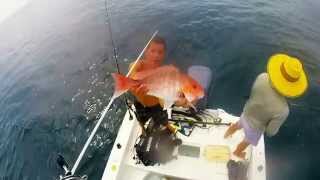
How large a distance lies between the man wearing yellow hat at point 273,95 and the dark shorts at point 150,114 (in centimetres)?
151

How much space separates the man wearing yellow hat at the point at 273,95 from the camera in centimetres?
446

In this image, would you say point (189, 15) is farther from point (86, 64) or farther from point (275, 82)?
point (275, 82)

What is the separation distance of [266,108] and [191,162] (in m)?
1.68

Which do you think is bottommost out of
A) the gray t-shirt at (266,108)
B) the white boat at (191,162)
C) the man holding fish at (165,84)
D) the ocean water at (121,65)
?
the ocean water at (121,65)

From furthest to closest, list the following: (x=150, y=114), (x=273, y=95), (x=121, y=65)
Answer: (x=121, y=65)
(x=150, y=114)
(x=273, y=95)

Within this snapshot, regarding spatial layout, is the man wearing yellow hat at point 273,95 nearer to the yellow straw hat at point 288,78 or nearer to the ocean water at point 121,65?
the yellow straw hat at point 288,78

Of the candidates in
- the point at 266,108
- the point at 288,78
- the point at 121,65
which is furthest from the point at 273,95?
the point at 121,65

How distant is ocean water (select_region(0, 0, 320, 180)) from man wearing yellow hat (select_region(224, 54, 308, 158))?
177 cm

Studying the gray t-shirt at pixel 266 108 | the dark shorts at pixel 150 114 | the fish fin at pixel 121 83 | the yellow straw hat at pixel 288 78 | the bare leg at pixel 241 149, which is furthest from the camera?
the dark shorts at pixel 150 114

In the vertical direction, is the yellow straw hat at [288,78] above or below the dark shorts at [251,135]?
above

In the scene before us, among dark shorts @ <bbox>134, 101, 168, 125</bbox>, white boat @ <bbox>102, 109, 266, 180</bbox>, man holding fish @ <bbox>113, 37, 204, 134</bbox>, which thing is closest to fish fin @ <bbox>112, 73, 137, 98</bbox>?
man holding fish @ <bbox>113, 37, 204, 134</bbox>

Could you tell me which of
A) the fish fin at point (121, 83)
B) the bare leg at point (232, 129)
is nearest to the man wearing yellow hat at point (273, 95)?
the bare leg at point (232, 129)

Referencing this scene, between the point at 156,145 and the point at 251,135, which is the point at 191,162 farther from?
the point at 251,135

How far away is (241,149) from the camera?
520 centimetres
